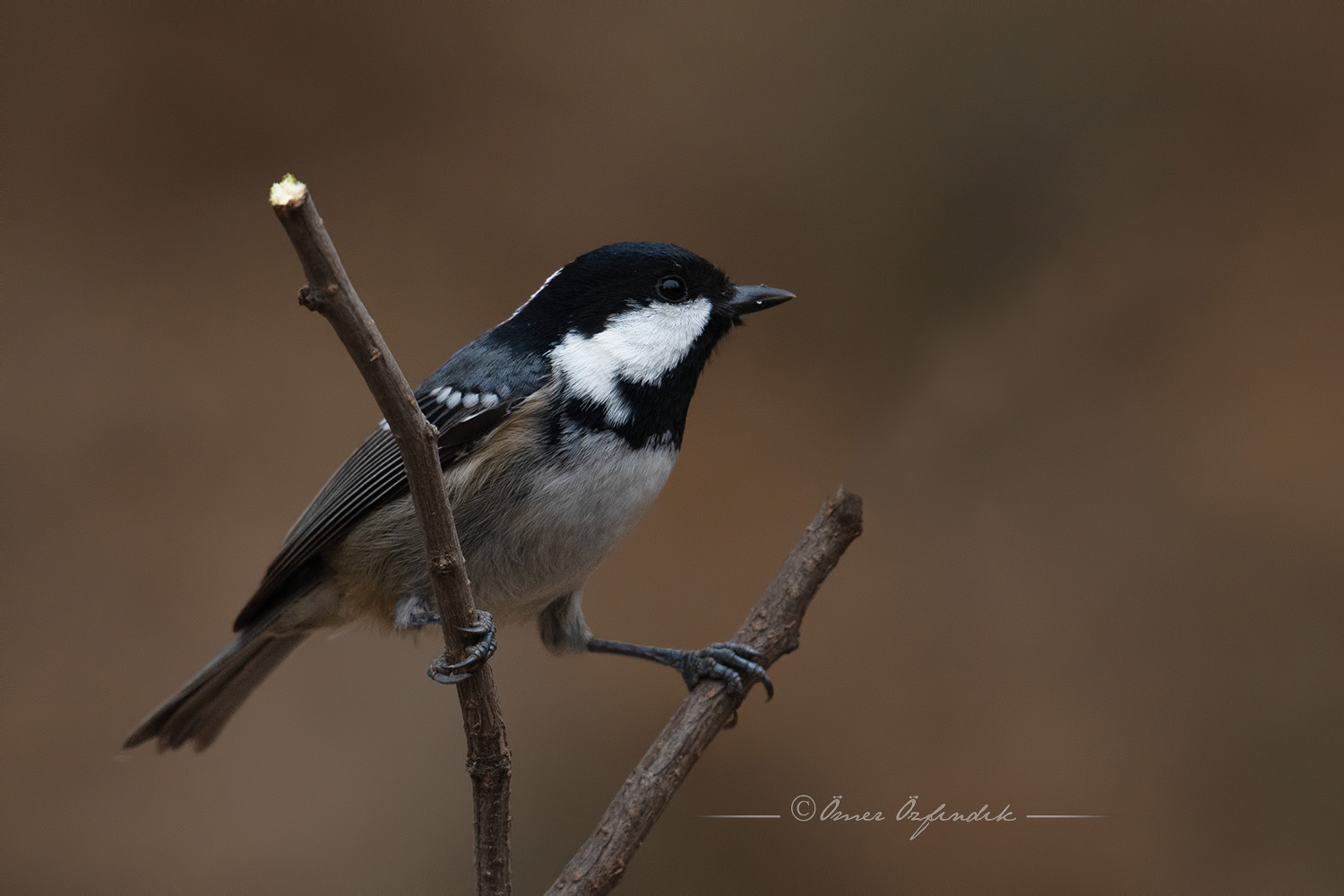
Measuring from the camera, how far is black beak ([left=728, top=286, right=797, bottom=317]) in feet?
5.26

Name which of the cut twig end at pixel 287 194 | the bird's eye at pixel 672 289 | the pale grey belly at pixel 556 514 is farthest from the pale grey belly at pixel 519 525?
the cut twig end at pixel 287 194

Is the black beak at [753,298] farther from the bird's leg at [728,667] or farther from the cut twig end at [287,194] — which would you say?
the cut twig end at [287,194]

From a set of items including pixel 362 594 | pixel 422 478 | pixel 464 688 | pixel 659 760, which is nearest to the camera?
pixel 422 478

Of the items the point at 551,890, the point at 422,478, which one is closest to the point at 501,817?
the point at 551,890

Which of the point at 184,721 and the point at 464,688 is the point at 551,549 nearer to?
the point at 464,688

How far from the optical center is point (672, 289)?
61.9 inches

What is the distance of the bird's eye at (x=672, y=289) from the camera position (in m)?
1.57

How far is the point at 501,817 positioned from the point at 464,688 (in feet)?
0.65

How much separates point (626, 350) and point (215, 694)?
101 cm

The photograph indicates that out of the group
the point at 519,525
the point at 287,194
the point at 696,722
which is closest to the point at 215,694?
the point at 519,525

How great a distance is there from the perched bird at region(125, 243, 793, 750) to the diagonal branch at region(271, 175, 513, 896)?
25 centimetres

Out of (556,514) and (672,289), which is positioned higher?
(672,289)

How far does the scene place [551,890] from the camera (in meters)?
1.34

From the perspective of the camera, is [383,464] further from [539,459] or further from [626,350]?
[626,350]
